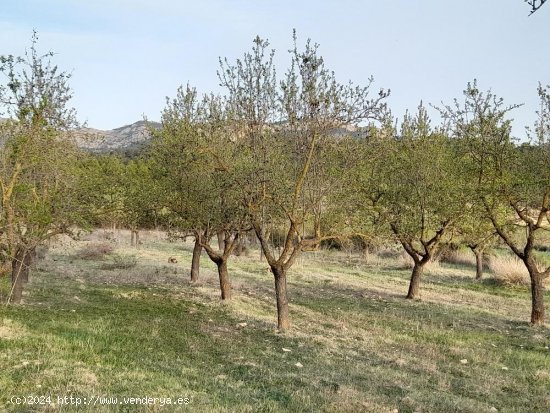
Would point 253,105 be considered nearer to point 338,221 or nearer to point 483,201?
point 338,221

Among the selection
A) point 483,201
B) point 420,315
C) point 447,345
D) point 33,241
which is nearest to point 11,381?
point 33,241

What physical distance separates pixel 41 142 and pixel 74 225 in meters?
2.95

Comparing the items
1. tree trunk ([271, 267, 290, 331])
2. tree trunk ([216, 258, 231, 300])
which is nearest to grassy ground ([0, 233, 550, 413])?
tree trunk ([271, 267, 290, 331])

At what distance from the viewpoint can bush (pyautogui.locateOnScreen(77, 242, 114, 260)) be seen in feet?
98.3

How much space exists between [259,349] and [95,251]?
22021mm

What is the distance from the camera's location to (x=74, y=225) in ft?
49.3

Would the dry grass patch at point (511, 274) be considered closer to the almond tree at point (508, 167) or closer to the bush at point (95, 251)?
the almond tree at point (508, 167)

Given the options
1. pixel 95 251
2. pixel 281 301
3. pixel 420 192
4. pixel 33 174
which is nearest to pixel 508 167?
pixel 420 192

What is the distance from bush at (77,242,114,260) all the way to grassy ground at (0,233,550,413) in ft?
18.5

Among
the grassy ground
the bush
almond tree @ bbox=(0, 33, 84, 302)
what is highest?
almond tree @ bbox=(0, 33, 84, 302)

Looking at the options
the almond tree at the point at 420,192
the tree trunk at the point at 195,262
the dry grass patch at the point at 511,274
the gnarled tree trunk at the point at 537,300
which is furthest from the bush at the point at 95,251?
the dry grass patch at the point at 511,274

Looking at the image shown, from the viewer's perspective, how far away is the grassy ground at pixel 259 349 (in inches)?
319

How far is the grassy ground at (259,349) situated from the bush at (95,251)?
5624 mm

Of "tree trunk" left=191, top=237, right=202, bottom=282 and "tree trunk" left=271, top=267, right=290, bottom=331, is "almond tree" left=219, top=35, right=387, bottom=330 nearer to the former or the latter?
"tree trunk" left=271, top=267, right=290, bottom=331
